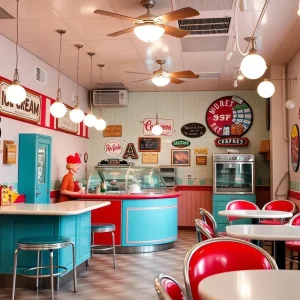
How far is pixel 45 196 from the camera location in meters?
7.41

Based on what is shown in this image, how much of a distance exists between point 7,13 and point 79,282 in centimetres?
360

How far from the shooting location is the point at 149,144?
34.4 ft

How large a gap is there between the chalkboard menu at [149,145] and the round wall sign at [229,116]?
134 cm

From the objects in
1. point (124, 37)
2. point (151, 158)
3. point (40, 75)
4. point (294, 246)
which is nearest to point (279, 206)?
Answer: point (294, 246)

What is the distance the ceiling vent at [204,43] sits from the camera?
21.4 feet

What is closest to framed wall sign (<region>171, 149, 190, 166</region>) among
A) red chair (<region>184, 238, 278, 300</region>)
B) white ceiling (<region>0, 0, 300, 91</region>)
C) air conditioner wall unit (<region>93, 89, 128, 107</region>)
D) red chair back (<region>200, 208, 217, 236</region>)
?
air conditioner wall unit (<region>93, 89, 128, 107</region>)

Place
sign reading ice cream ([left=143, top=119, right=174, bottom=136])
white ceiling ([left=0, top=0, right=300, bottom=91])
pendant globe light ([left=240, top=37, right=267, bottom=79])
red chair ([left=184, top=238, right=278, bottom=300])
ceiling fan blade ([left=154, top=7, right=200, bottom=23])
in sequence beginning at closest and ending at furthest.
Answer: red chair ([left=184, top=238, right=278, bottom=300]) → pendant globe light ([left=240, top=37, right=267, bottom=79]) → ceiling fan blade ([left=154, top=7, right=200, bottom=23]) → white ceiling ([left=0, top=0, right=300, bottom=91]) → sign reading ice cream ([left=143, top=119, right=174, bottom=136])

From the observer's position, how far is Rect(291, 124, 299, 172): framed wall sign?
716cm

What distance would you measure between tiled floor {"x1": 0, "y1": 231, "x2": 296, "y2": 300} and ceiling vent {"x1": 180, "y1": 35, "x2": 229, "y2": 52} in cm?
345

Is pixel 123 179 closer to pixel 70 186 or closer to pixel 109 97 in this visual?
pixel 70 186

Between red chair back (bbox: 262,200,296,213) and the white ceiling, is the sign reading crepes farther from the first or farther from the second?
red chair back (bbox: 262,200,296,213)

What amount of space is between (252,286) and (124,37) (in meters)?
5.06

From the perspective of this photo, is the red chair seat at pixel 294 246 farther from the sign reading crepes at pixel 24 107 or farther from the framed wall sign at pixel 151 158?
the framed wall sign at pixel 151 158

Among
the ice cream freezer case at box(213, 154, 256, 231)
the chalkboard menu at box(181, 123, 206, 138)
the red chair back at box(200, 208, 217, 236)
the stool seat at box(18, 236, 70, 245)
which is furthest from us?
the chalkboard menu at box(181, 123, 206, 138)
